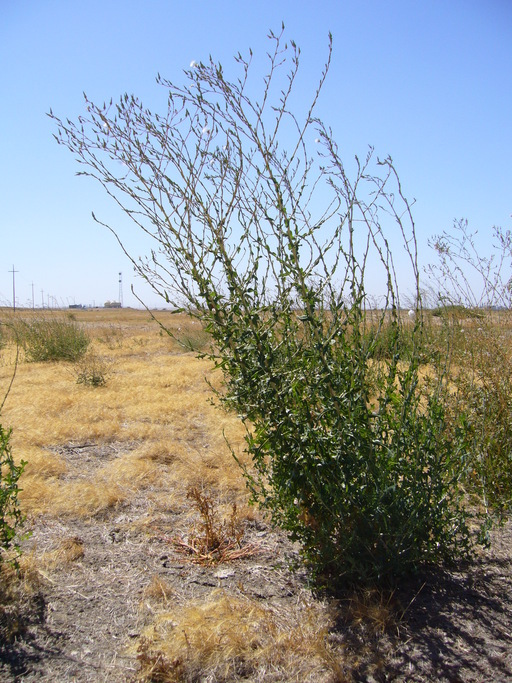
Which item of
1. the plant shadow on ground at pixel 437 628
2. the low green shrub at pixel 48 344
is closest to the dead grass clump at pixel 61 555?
the plant shadow on ground at pixel 437 628

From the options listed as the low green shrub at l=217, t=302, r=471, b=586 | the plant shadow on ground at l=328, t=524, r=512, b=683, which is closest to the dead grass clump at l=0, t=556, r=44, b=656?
the low green shrub at l=217, t=302, r=471, b=586

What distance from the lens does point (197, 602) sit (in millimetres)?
2775

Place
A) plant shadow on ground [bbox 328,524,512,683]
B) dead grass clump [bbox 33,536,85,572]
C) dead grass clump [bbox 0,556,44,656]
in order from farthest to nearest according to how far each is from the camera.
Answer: dead grass clump [bbox 33,536,85,572], dead grass clump [bbox 0,556,44,656], plant shadow on ground [bbox 328,524,512,683]

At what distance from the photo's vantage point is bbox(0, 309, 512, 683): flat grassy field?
2.25 meters

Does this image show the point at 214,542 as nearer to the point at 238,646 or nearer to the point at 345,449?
the point at 238,646

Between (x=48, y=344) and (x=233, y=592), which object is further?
(x=48, y=344)

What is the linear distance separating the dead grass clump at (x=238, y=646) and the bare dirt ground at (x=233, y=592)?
49mm

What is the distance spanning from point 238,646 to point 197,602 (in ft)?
1.58

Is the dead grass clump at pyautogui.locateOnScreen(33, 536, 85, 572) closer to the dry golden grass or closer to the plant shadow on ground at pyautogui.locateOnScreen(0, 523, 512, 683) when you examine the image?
the plant shadow on ground at pyautogui.locateOnScreen(0, 523, 512, 683)

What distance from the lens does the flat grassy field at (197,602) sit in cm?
225

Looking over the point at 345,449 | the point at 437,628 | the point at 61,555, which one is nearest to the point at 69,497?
the point at 61,555

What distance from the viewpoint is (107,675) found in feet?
7.37

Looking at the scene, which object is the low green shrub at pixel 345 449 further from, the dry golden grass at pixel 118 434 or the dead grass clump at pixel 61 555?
the dead grass clump at pixel 61 555

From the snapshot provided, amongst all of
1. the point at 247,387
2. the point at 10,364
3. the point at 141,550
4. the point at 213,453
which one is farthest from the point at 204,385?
the point at 247,387
